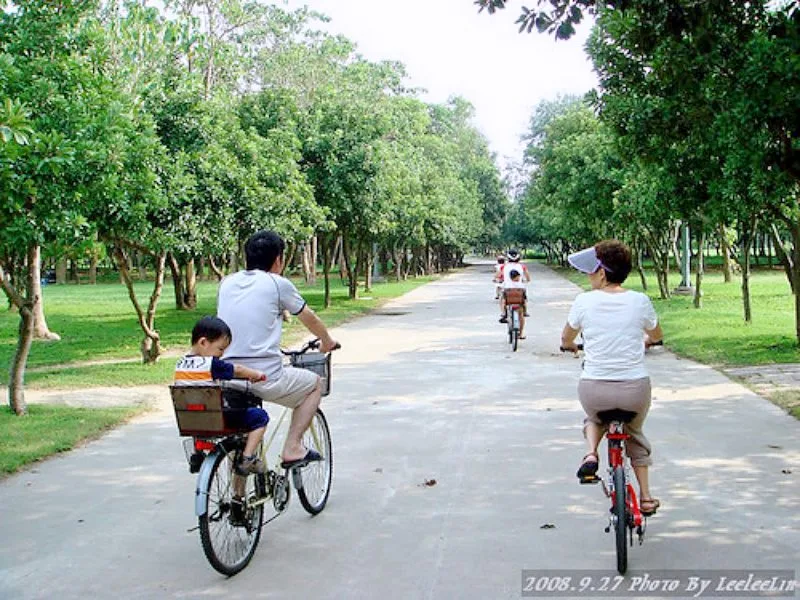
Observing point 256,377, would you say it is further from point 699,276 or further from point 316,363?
point 699,276

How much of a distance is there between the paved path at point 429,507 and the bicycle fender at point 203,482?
435 millimetres

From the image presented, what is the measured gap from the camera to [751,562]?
489cm

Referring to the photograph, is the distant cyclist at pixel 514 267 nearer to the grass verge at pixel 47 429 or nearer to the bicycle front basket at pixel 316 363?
the grass verge at pixel 47 429

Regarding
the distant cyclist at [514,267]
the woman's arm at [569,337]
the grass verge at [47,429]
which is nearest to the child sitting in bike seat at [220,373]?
the woman's arm at [569,337]

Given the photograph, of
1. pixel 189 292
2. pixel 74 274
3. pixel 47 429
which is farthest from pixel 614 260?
pixel 74 274

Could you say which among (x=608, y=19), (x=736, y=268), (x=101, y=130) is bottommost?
(x=736, y=268)

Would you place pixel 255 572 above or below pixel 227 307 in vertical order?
below

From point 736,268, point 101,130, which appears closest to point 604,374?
point 101,130

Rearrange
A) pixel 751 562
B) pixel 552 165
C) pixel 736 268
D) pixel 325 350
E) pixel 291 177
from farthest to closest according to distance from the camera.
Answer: pixel 736 268, pixel 552 165, pixel 291 177, pixel 325 350, pixel 751 562

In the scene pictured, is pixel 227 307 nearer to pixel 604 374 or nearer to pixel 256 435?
pixel 256 435

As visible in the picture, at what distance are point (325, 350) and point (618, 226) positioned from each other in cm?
2243

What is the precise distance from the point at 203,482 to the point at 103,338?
16828mm

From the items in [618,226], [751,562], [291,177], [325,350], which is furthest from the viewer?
[618,226]

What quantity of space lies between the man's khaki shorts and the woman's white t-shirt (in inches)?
62.2
